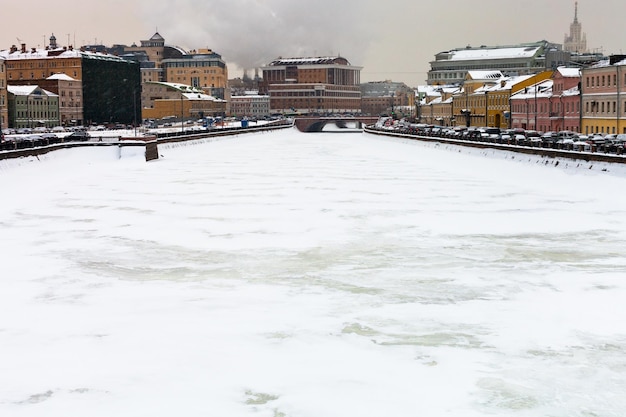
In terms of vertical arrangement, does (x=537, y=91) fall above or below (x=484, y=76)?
below

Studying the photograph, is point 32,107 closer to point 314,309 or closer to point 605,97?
point 605,97

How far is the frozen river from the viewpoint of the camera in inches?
468

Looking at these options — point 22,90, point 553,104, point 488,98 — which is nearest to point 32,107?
point 22,90

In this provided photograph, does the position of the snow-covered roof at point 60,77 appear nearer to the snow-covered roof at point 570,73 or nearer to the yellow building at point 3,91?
the yellow building at point 3,91

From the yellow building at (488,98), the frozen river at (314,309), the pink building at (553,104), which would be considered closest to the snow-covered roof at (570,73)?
the pink building at (553,104)

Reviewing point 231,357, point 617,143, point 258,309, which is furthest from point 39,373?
point 617,143

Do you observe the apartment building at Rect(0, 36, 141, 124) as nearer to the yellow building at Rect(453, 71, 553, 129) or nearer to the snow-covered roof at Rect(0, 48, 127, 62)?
the snow-covered roof at Rect(0, 48, 127, 62)

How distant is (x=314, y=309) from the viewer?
647 inches

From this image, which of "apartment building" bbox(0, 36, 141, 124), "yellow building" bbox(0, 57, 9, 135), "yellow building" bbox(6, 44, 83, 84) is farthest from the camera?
"yellow building" bbox(6, 44, 83, 84)

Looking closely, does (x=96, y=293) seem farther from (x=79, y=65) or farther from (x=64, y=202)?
(x=79, y=65)

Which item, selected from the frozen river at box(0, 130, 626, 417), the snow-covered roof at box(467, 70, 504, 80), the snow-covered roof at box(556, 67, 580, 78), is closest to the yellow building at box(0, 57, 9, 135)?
the snow-covered roof at box(467, 70, 504, 80)

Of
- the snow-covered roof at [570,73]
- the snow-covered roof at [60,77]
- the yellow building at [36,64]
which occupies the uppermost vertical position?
the yellow building at [36,64]

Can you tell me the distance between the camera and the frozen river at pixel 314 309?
39.0 ft

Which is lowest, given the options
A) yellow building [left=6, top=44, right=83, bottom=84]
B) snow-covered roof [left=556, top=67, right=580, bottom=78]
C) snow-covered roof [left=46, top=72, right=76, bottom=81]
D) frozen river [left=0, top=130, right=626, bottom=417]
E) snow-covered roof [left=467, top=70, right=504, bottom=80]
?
frozen river [left=0, top=130, right=626, bottom=417]
